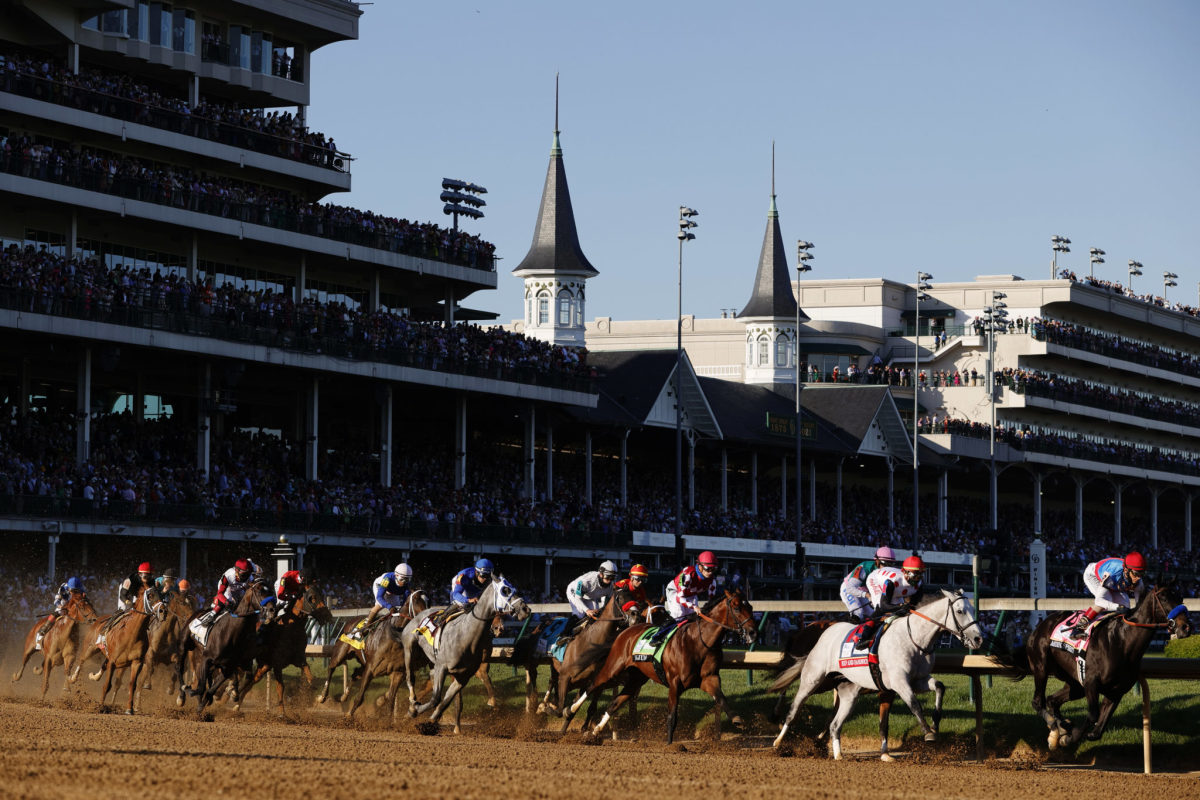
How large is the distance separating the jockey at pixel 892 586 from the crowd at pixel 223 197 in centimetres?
2659

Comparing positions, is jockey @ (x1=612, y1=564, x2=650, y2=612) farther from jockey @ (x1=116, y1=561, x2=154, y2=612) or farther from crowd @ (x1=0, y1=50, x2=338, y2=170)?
crowd @ (x1=0, y1=50, x2=338, y2=170)

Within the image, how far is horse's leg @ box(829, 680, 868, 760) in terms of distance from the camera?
17.4 metres

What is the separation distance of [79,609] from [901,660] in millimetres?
12694

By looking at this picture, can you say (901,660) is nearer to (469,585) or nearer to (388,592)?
(469,585)

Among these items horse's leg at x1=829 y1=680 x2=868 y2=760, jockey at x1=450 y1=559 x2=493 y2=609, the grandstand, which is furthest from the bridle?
the grandstand

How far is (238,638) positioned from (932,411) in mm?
58298

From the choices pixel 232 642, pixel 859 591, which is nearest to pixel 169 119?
pixel 232 642

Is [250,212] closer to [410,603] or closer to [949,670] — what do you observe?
[410,603]

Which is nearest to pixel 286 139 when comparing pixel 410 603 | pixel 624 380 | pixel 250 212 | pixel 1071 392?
pixel 250 212

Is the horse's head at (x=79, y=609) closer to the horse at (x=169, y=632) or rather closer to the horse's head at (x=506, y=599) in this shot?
the horse at (x=169, y=632)

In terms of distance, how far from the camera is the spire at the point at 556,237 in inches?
2376

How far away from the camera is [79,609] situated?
24438mm

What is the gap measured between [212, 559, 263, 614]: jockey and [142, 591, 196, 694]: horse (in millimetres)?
1015

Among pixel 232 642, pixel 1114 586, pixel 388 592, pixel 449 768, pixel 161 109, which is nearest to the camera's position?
pixel 449 768
